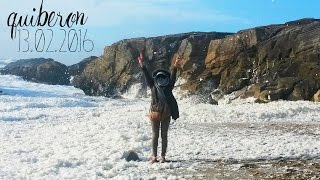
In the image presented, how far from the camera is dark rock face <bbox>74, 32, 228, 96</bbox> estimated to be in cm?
5378

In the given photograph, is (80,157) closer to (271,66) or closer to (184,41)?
(271,66)

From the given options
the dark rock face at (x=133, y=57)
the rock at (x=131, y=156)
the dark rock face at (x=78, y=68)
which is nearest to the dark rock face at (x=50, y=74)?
the dark rock face at (x=78, y=68)

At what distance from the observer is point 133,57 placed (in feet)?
197

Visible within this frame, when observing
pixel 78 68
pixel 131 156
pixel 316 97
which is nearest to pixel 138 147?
pixel 131 156

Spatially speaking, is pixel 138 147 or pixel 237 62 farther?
pixel 237 62

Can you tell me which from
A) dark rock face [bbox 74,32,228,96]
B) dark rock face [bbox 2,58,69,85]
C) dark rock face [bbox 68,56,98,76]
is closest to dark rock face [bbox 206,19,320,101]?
dark rock face [bbox 74,32,228,96]

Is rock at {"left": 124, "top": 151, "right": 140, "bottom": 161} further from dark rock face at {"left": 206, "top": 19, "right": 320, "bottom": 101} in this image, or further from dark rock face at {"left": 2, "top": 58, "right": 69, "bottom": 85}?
dark rock face at {"left": 2, "top": 58, "right": 69, "bottom": 85}

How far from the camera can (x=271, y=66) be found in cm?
3744

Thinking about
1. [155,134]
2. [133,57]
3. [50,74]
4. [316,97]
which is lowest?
[155,134]

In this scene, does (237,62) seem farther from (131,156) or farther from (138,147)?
(131,156)

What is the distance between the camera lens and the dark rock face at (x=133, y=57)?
53.8m

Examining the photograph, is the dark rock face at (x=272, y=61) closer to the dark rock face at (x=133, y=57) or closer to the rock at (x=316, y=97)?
the rock at (x=316, y=97)

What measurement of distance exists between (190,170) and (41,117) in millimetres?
22201

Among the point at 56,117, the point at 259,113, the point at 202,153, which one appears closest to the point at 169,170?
the point at 202,153
